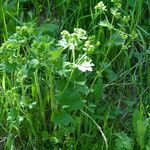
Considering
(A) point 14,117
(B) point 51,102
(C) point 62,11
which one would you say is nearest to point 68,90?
(B) point 51,102

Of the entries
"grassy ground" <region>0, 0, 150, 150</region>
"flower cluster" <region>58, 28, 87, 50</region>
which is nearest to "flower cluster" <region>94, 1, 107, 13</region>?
"grassy ground" <region>0, 0, 150, 150</region>

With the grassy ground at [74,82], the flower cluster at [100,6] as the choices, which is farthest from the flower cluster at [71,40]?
the flower cluster at [100,6]

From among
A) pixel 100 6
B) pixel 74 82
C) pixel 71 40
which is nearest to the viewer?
pixel 71 40

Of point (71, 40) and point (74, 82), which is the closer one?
point (71, 40)

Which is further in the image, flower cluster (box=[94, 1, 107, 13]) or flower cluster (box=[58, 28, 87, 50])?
flower cluster (box=[94, 1, 107, 13])

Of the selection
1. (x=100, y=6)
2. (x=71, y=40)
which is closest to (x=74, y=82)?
(x=71, y=40)

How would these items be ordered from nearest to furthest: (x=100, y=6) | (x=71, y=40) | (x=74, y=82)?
(x=71, y=40)
(x=74, y=82)
(x=100, y=6)

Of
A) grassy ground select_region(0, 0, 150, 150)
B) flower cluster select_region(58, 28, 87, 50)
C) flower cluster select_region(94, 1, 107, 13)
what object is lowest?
grassy ground select_region(0, 0, 150, 150)

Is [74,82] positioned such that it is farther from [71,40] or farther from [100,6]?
[100,6]

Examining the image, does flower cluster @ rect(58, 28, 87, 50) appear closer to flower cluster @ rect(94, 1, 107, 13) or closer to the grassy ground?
the grassy ground

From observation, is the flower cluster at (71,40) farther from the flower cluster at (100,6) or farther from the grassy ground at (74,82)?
the flower cluster at (100,6)
